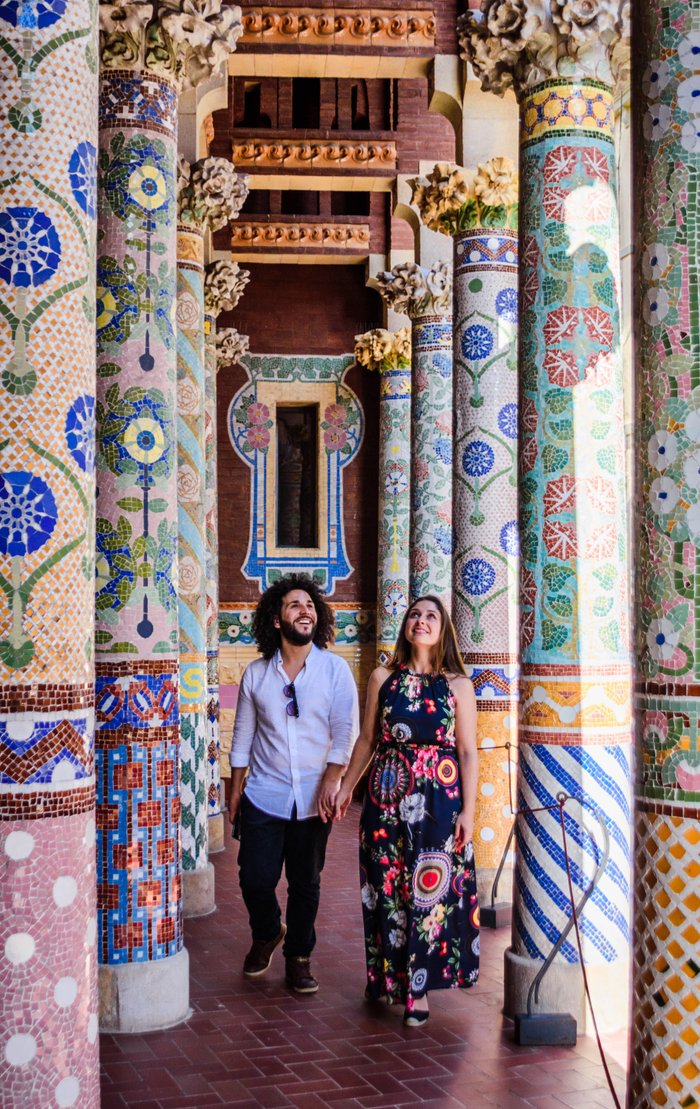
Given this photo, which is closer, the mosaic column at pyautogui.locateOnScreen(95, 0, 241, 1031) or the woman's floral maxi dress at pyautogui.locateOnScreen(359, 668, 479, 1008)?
the woman's floral maxi dress at pyautogui.locateOnScreen(359, 668, 479, 1008)

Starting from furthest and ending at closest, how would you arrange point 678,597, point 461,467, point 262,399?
point 262,399, point 461,467, point 678,597

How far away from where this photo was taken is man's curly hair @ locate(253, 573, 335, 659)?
7.73 metres

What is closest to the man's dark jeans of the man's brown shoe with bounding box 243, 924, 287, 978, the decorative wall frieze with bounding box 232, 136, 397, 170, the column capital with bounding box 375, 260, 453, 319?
the man's brown shoe with bounding box 243, 924, 287, 978

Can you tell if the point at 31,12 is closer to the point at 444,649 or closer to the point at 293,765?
the point at 444,649

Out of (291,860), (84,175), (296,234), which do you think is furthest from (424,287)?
(84,175)

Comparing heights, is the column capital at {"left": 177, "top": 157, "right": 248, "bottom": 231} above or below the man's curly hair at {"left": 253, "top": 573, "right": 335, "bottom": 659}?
above

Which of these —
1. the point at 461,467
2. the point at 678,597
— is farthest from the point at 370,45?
the point at 678,597

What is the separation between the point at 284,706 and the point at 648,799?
3477 mm

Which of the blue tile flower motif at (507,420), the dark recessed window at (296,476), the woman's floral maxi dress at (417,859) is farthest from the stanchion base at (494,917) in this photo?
the dark recessed window at (296,476)

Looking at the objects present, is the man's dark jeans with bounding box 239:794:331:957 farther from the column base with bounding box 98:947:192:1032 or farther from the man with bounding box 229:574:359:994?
the column base with bounding box 98:947:192:1032

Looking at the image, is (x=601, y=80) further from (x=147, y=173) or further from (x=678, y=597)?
(x=678, y=597)

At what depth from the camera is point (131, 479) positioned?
711 cm

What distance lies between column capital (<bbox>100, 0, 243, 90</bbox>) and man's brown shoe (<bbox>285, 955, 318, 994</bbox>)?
202 inches

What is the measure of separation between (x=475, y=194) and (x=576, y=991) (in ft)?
21.4
